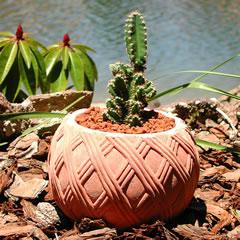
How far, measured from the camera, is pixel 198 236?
Answer: 7.63 ft

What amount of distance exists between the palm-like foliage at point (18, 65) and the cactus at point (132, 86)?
1.74m

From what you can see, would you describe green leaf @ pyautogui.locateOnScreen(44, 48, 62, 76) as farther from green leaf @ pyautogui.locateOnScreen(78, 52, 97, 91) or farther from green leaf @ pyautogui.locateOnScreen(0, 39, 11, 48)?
green leaf @ pyautogui.locateOnScreen(0, 39, 11, 48)

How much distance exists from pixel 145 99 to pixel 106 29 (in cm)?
816

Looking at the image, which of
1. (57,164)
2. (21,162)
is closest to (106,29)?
(21,162)

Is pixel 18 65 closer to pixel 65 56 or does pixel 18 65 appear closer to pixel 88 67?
pixel 65 56

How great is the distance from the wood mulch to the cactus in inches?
20.1

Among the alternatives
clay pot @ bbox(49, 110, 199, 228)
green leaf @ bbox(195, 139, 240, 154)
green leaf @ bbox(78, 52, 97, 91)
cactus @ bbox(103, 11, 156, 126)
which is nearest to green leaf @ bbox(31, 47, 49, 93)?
green leaf @ bbox(78, 52, 97, 91)

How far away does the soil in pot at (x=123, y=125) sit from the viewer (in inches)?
92.2

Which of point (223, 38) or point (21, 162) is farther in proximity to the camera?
point (223, 38)

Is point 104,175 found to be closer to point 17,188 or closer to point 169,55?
point 17,188

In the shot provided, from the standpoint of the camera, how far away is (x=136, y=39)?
2553 mm

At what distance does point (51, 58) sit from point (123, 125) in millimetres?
2256

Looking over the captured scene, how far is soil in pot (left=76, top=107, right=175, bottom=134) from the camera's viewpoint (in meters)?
2.34

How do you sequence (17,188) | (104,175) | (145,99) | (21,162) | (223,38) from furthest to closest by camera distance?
(223,38) → (21,162) → (17,188) → (145,99) → (104,175)
